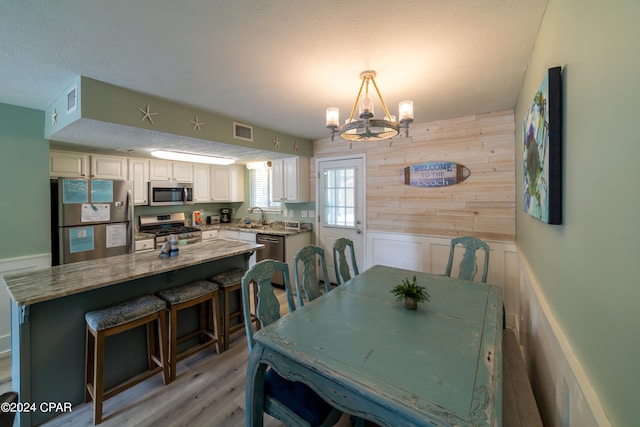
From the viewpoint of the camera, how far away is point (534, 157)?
153 cm

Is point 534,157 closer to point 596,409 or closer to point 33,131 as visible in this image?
point 596,409

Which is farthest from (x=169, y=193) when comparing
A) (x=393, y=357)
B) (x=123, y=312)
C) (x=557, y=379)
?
(x=557, y=379)

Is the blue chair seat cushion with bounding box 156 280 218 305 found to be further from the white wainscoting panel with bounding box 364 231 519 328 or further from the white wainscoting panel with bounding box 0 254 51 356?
the white wainscoting panel with bounding box 364 231 519 328

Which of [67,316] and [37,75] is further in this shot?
[37,75]

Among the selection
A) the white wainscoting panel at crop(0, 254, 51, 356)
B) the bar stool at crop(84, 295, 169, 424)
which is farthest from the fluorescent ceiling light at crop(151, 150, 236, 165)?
the bar stool at crop(84, 295, 169, 424)

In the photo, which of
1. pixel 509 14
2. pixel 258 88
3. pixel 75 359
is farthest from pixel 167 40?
pixel 75 359

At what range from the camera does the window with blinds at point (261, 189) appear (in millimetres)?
5250

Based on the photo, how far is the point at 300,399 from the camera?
1.34m

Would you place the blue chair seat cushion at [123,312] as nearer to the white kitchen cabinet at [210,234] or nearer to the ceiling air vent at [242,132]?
the ceiling air vent at [242,132]

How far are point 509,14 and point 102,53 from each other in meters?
2.47

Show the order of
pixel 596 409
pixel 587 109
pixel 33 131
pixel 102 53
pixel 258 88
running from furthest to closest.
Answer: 1. pixel 33 131
2. pixel 258 88
3. pixel 102 53
4. pixel 587 109
5. pixel 596 409

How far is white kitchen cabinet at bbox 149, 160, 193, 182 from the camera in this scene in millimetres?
4330

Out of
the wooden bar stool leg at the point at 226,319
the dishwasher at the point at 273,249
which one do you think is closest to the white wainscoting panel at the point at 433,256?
the dishwasher at the point at 273,249

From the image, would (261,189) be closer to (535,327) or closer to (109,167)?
(109,167)
